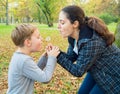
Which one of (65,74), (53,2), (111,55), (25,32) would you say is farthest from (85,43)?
(53,2)

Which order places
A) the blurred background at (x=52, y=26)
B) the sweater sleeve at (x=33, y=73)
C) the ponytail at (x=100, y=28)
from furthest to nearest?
the blurred background at (x=52, y=26)
the ponytail at (x=100, y=28)
the sweater sleeve at (x=33, y=73)

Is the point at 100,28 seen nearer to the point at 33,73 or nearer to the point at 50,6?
the point at 33,73

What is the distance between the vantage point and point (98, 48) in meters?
2.78

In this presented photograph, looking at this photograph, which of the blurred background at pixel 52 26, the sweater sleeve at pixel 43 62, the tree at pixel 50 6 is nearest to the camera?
the sweater sleeve at pixel 43 62

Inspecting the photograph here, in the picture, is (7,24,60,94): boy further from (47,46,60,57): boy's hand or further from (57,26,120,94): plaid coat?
(57,26,120,94): plaid coat

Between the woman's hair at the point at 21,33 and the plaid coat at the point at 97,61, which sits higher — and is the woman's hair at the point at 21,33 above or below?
above

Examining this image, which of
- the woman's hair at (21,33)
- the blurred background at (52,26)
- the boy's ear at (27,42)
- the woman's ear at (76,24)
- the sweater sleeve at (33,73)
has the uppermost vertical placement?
the woman's ear at (76,24)

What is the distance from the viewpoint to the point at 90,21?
112 inches

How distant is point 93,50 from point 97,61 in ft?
0.51

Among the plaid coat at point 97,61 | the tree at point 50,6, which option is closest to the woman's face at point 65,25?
the plaid coat at point 97,61

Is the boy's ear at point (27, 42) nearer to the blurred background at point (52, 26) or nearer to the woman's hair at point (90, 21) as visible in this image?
the blurred background at point (52, 26)

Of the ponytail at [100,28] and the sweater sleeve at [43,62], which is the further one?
the sweater sleeve at [43,62]

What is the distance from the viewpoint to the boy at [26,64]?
2715 millimetres

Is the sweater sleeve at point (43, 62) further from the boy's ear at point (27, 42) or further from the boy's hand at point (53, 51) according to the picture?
the boy's ear at point (27, 42)
